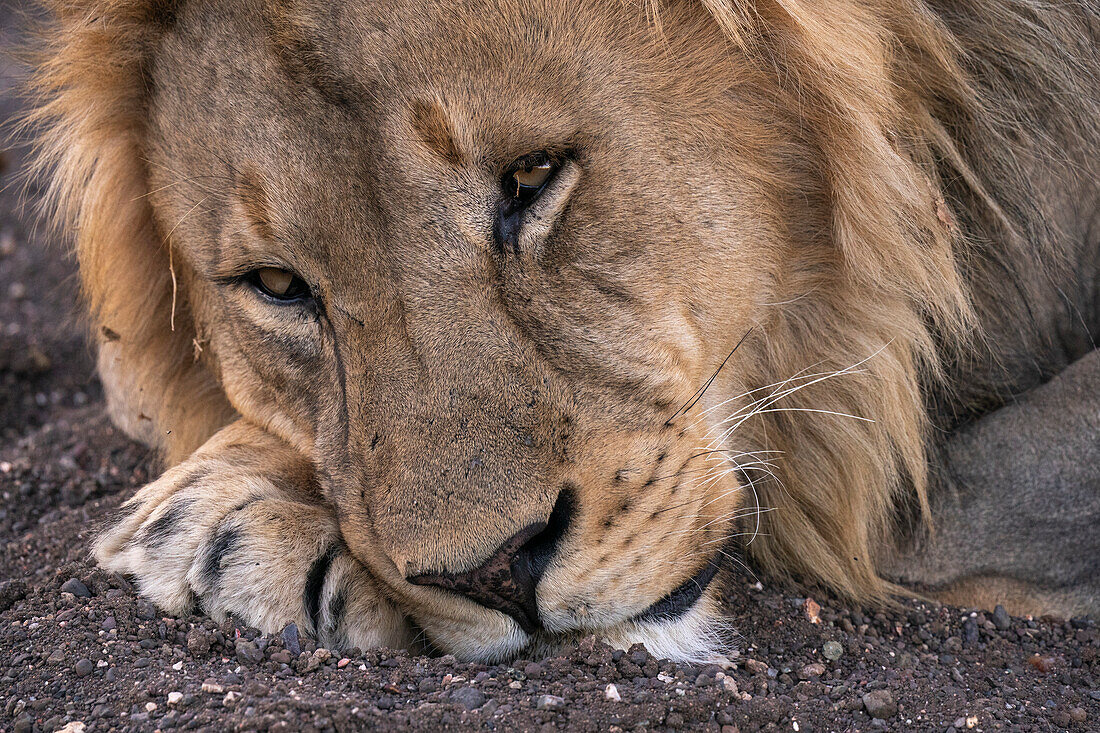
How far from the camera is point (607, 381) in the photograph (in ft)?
6.70

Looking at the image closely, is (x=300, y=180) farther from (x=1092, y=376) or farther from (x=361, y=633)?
(x=1092, y=376)

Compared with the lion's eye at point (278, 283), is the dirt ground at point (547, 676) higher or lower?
lower

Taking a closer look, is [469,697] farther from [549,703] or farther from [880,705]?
[880,705]

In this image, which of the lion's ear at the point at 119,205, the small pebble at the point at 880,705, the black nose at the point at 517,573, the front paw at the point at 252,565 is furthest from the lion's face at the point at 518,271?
the lion's ear at the point at 119,205

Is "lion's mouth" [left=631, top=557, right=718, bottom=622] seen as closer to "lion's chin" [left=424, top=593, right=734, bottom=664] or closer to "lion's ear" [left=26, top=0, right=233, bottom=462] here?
"lion's chin" [left=424, top=593, right=734, bottom=664]

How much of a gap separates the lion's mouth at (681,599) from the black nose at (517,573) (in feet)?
0.77

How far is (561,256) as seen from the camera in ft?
6.77

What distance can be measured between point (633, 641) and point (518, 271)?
71 centimetres

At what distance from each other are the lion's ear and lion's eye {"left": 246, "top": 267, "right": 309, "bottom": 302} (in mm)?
384

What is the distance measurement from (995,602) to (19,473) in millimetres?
2685

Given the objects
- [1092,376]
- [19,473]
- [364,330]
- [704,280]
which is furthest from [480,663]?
[19,473]

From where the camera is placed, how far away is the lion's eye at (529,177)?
2020 millimetres

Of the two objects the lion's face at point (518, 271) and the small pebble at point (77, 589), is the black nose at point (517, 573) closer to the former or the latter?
the lion's face at point (518, 271)

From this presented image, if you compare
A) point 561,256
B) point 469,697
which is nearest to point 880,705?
point 469,697
